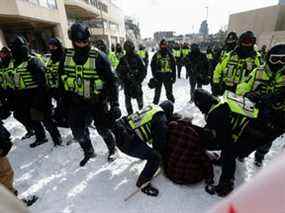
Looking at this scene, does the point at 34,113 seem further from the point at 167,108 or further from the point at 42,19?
the point at 42,19

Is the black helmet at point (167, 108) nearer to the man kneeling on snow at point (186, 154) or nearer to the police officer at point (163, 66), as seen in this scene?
the man kneeling on snow at point (186, 154)

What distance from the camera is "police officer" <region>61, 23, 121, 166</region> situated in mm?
2650

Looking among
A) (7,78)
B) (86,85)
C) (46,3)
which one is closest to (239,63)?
(86,85)

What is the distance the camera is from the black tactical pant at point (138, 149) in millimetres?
2408

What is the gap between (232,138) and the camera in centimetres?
228

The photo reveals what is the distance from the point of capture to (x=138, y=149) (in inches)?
96.1

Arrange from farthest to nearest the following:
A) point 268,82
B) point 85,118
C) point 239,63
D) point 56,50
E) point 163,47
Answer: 1. point 163,47
2. point 56,50
3. point 239,63
4. point 85,118
5. point 268,82

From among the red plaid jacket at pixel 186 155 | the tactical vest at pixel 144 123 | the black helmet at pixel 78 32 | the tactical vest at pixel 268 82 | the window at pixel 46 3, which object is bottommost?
the red plaid jacket at pixel 186 155

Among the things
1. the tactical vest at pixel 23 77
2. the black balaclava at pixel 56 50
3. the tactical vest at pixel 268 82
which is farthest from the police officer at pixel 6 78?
the tactical vest at pixel 268 82

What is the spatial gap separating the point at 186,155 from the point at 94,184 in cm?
131

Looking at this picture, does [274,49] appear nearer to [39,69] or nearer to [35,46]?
[39,69]

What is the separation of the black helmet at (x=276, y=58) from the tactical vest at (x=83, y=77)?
215 cm

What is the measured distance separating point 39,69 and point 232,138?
10.0ft

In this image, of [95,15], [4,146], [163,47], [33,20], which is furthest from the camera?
[95,15]
